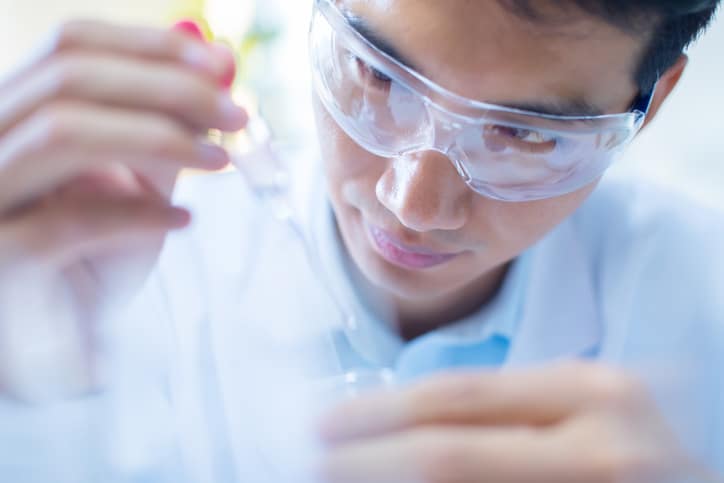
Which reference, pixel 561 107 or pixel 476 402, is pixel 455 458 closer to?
pixel 476 402

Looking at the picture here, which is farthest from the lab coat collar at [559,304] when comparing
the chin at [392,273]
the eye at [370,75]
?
the eye at [370,75]

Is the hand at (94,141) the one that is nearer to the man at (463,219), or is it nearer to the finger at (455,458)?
the man at (463,219)

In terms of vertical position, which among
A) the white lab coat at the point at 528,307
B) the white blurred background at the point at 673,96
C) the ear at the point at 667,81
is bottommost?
the white lab coat at the point at 528,307

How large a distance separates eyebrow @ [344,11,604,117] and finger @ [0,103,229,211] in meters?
0.21

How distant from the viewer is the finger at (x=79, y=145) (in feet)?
1.49

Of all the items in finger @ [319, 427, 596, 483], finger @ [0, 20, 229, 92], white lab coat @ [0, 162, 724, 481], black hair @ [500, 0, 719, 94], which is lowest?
finger @ [319, 427, 596, 483]

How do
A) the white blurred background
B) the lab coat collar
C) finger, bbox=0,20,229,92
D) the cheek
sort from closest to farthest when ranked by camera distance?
1. finger, bbox=0,20,229,92
2. the cheek
3. the lab coat collar
4. the white blurred background

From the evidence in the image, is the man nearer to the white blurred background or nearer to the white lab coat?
the white lab coat

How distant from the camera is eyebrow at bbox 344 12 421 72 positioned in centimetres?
61

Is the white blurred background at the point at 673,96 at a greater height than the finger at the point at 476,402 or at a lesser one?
greater

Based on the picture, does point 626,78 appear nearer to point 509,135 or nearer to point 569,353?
point 509,135

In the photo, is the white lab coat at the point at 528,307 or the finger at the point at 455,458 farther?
the white lab coat at the point at 528,307

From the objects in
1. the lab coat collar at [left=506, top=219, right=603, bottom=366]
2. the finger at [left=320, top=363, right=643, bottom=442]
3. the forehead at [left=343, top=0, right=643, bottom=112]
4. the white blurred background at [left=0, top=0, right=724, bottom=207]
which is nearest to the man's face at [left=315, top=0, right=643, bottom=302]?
the forehead at [left=343, top=0, right=643, bottom=112]

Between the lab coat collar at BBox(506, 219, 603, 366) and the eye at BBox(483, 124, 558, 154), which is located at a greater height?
the eye at BBox(483, 124, 558, 154)
